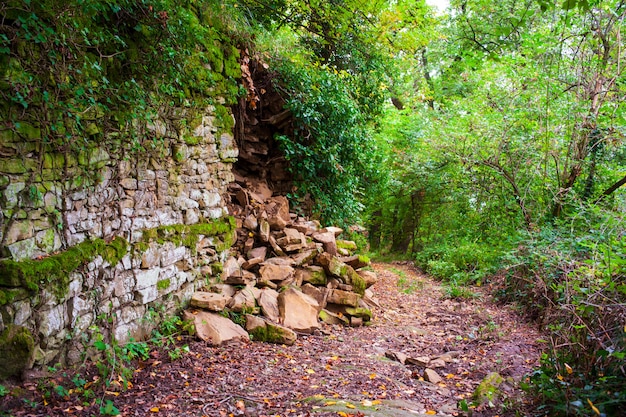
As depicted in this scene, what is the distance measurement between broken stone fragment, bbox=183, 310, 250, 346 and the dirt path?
133 millimetres

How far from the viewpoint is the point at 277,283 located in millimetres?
6023

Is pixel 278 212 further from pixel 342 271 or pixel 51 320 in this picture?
pixel 51 320

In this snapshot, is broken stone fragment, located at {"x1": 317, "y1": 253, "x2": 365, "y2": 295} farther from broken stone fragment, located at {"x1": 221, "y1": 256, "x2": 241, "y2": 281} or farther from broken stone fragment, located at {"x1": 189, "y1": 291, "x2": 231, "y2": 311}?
broken stone fragment, located at {"x1": 189, "y1": 291, "x2": 231, "y2": 311}

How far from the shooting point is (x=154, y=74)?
421 cm

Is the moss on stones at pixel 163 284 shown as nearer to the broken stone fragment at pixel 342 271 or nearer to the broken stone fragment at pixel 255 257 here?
the broken stone fragment at pixel 255 257

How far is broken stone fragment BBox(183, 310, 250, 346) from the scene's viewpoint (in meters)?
4.58

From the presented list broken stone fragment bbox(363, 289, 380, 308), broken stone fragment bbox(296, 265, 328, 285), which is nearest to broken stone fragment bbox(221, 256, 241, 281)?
broken stone fragment bbox(296, 265, 328, 285)

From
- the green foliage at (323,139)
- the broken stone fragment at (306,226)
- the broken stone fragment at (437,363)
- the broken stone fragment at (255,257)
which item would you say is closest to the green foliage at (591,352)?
the broken stone fragment at (437,363)

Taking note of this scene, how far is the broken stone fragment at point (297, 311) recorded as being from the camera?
17.7 feet

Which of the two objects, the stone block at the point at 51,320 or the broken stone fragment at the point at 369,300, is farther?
the broken stone fragment at the point at 369,300

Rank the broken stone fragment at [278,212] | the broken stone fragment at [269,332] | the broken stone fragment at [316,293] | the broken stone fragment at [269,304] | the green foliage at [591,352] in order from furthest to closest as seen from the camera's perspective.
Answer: the broken stone fragment at [278,212] < the broken stone fragment at [316,293] < the broken stone fragment at [269,304] < the broken stone fragment at [269,332] < the green foliage at [591,352]

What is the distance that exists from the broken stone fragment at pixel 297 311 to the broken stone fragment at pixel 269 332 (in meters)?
0.28

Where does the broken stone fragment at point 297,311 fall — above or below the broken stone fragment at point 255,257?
below

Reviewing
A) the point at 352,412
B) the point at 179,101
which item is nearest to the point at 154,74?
the point at 179,101
